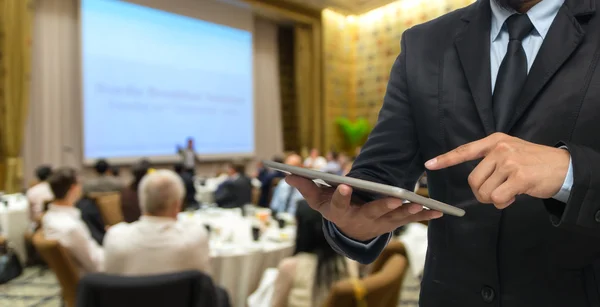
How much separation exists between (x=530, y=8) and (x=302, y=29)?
9706 millimetres

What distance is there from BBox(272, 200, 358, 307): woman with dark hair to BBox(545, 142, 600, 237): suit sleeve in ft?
4.66

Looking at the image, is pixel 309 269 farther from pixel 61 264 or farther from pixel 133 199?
pixel 133 199

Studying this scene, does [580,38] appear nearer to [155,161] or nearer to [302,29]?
[155,161]

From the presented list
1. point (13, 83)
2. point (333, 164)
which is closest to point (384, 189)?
point (333, 164)

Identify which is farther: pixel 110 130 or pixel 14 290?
pixel 110 130

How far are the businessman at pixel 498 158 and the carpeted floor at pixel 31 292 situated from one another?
3784 mm

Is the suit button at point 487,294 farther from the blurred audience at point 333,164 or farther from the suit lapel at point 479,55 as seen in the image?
the blurred audience at point 333,164

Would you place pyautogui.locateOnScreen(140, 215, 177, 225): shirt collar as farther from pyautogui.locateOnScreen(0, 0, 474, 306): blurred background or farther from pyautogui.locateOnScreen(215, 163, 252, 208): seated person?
pyautogui.locateOnScreen(215, 163, 252, 208): seated person

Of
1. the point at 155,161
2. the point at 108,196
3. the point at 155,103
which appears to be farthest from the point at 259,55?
the point at 108,196

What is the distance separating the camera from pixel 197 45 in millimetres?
8648

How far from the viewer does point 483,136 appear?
0.72 m

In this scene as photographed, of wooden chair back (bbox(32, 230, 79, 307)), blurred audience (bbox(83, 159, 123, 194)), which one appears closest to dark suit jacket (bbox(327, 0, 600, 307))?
wooden chair back (bbox(32, 230, 79, 307))

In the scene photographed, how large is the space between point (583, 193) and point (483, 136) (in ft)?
0.60

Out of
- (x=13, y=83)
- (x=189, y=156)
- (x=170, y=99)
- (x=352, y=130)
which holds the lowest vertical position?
(x=189, y=156)
